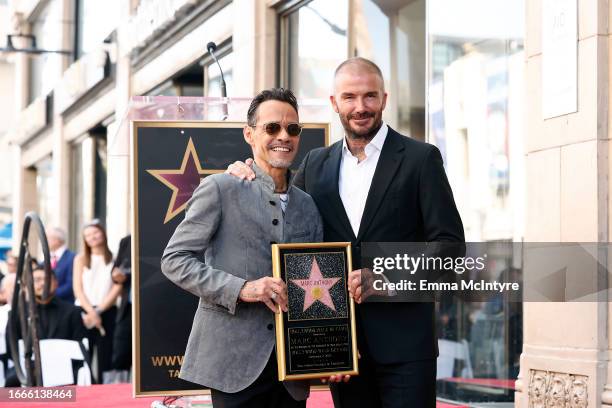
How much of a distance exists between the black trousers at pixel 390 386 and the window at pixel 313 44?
724 centimetres

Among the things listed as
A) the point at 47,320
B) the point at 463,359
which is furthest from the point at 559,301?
the point at 47,320

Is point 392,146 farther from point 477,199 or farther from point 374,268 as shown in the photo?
point 477,199

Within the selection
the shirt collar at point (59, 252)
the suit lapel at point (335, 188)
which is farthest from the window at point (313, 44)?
the suit lapel at point (335, 188)

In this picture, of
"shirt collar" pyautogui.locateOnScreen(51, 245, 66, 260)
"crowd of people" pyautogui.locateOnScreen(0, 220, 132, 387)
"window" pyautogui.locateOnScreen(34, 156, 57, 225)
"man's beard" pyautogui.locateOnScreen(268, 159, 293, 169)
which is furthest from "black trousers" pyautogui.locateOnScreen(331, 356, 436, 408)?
"window" pyautogui.locateOnScreen(34, 156, 57, 225)

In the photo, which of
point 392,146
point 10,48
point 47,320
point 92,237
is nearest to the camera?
point 392,146

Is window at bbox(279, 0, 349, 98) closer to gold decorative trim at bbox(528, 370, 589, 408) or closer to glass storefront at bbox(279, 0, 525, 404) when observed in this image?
glass storefront at bbox(279, 0, 525, 404)

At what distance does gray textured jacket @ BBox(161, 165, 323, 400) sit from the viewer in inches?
163

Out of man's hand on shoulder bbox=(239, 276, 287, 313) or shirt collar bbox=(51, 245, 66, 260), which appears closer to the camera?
man's hand on shoulder bbox=(239, 276, 287, 313)

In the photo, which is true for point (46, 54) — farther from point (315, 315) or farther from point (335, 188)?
point (315, 315)

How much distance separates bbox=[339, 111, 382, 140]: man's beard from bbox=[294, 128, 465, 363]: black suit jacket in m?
0.08

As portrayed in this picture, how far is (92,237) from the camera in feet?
41.1

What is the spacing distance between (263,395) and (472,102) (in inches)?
242

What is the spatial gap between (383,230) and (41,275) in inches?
310

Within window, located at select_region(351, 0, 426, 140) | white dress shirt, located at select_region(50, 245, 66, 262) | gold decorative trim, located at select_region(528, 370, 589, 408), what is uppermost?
window, located at select_region(351, 0, 426, 140)
